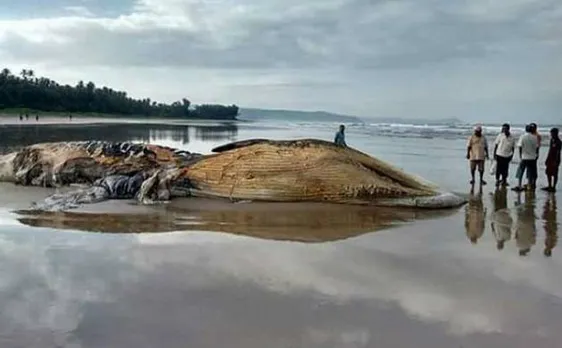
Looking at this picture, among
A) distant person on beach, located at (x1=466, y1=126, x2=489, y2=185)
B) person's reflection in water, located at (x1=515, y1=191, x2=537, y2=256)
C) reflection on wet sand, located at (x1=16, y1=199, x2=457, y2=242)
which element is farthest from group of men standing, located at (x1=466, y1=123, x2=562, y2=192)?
reflection on wet sand, located at (x1=16, y1=199, x2=457, y2=242)

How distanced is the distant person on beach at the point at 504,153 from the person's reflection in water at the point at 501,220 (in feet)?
6.44

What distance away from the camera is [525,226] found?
9.33 m

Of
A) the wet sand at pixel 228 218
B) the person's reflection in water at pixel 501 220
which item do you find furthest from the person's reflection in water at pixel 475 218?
the wet sand at pixel 228 218

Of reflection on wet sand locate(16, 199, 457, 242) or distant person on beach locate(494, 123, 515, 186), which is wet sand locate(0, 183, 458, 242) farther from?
distant person on beach locate(494, 123, 515, 186)

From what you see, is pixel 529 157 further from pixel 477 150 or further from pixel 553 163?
pixel 477 150

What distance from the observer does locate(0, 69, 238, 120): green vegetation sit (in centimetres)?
10025

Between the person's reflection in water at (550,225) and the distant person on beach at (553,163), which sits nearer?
the person's reflection in water at (550,225)

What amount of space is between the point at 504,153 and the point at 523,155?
0.59 m

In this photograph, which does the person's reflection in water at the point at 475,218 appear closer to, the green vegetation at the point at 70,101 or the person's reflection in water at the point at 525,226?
the person's reflection in water at the point at 525,226

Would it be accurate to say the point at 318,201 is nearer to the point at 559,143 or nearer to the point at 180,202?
the point at 180,202

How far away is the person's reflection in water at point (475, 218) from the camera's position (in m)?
8.67

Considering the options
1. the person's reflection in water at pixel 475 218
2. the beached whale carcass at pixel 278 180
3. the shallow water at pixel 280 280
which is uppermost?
the beached whale carcass at pixel 278 180

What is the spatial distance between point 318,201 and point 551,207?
4.24 m

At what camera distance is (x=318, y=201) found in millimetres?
11461
